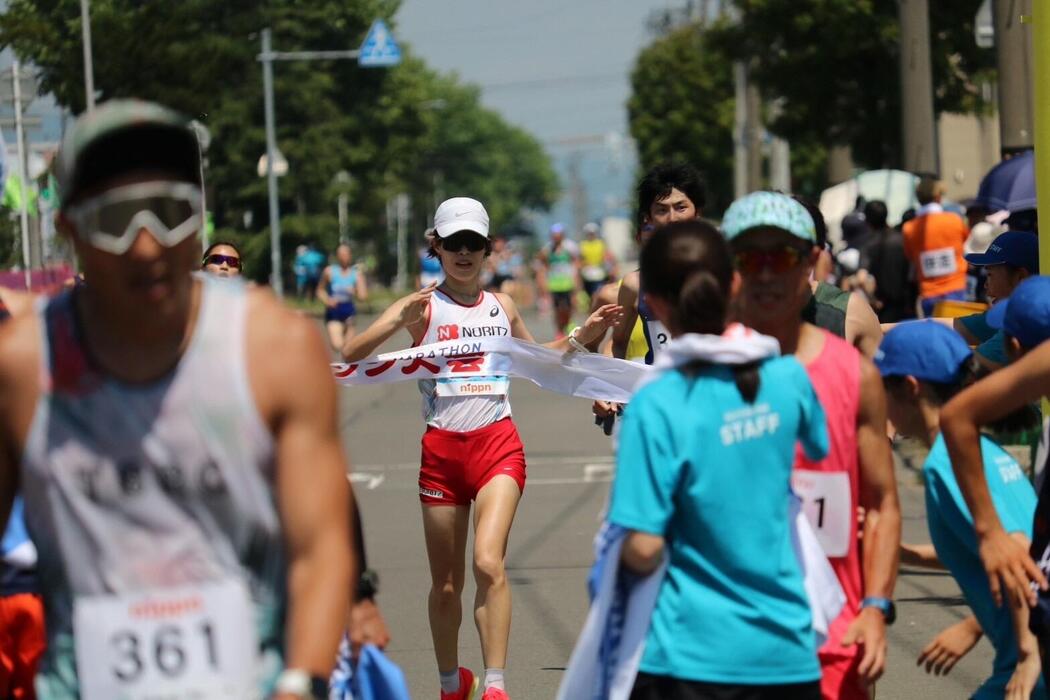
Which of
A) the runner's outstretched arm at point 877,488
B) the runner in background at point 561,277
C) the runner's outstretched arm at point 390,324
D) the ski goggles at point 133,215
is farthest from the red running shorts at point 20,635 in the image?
the runner in background at point 561,277

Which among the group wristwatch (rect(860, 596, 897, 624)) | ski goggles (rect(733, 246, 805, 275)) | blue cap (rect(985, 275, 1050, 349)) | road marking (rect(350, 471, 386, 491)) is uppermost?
ski goggles (rect(733, 246, 805, 275))

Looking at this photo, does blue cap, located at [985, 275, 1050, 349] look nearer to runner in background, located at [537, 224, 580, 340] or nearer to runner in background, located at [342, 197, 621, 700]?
runner in background, located at [342, 197, 621, 700]

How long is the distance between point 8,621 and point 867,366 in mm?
2042

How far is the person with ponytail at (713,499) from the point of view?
3.78m

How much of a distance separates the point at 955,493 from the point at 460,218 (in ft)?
12.3

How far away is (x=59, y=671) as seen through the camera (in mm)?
3258

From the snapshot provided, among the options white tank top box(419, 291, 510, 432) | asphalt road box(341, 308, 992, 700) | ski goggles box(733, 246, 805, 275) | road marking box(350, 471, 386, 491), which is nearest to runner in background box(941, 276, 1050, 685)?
ski goggles box(733, 246, 805, 275)

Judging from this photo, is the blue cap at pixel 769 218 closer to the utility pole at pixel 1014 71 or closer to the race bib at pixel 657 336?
the race bib at pixel 657 336

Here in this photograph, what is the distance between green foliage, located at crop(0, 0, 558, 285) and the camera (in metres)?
37.5

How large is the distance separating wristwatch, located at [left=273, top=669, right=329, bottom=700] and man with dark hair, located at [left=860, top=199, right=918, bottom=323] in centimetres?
1478

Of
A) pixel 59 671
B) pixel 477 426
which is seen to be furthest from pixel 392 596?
pixel 59 671

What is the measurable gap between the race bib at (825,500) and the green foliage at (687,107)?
64.1 metres

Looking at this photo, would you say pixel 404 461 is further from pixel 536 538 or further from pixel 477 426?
pixel 477 426

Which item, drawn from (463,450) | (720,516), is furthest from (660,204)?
(720,516)
